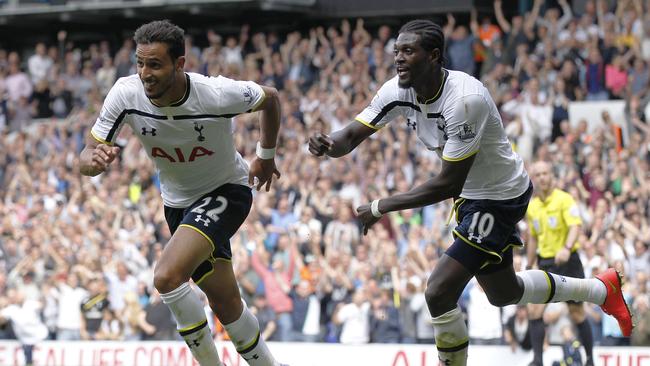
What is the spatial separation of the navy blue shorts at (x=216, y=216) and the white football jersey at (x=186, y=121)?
0.64 ft

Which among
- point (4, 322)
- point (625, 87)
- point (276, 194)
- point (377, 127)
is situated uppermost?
point (377, 127)

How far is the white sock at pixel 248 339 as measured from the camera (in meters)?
8.33

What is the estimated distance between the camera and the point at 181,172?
8.32 meters

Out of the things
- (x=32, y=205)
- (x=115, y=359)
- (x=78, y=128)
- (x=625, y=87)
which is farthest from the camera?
(x=78, y=128)

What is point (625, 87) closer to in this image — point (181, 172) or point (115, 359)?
point (115, 359)

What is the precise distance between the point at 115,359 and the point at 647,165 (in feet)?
24.6

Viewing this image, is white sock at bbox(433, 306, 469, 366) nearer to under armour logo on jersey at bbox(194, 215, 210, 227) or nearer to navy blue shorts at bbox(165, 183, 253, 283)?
navy blue shorts at bbox(165, 183, 253, 283)

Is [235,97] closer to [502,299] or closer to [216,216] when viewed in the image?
[216,216]

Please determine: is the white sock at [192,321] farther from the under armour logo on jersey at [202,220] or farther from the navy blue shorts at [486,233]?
the navy blue shorts at [486,233]

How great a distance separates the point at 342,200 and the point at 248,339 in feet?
28.7

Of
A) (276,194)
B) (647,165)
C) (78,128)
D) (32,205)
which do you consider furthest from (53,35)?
(647,165)

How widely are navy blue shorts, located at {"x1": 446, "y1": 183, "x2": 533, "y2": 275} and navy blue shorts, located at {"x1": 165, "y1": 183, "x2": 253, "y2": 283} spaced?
1.51 metres

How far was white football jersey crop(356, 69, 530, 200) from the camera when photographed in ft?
25.7

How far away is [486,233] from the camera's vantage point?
823 centimetres
